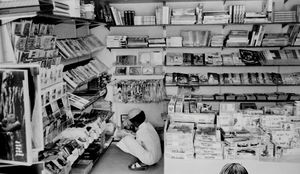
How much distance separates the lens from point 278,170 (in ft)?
11.5

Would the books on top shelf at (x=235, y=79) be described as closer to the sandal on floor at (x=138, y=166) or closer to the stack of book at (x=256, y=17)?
the stack of book at (x=256, y=17)

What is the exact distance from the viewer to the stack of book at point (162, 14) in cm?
562

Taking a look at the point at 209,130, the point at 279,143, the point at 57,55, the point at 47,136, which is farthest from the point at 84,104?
the point at 279,143

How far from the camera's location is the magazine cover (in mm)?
1691

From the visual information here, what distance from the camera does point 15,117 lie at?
1708 millimetres

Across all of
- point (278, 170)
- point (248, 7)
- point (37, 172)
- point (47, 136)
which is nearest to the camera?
point (37, 172)

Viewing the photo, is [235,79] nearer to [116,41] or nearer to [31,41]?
[116,41]

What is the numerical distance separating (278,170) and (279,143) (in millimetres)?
307

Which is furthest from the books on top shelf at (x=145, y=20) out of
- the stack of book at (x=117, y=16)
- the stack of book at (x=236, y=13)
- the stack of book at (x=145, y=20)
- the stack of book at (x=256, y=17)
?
the stack of book at (x=256, y=17)

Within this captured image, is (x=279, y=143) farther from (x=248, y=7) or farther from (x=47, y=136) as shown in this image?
(x=248, y=7)

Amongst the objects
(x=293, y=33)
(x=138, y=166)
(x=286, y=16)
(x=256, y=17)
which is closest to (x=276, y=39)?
(x=293, y=33)

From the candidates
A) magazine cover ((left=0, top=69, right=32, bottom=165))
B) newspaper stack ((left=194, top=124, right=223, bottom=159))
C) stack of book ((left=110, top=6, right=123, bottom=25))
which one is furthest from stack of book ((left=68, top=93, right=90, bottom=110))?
magazine cover ((left=0, top=69, right=32, bottom=165))

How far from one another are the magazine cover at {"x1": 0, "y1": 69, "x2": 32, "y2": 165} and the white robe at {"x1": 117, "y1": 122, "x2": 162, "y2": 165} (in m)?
3.29

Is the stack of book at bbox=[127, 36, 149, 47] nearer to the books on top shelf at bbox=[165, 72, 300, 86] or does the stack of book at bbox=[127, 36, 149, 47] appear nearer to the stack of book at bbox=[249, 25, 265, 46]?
the books on top shelf at bbox=[165, 72, 300, 86]
